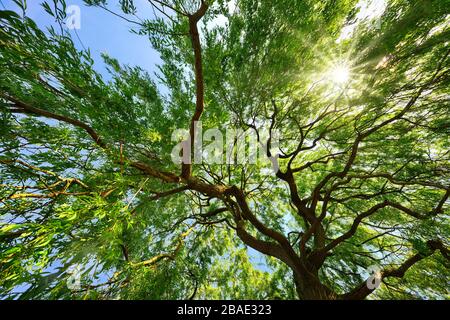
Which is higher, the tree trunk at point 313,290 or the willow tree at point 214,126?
the willow tree at point 214,126

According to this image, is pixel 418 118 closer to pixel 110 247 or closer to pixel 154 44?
pixel 154 44

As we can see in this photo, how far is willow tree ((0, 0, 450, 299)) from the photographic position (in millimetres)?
1134

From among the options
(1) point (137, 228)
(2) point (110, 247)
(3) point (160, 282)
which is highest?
(1) point (137, 228)

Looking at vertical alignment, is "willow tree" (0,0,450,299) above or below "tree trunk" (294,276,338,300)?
above

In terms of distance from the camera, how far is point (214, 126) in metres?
2.47

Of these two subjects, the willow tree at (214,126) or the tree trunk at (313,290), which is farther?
the tree trunk at (313,290)

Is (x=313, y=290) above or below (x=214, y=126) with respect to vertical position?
below

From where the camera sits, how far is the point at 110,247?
1057 millimetres

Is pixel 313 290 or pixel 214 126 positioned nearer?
pixel 313 290

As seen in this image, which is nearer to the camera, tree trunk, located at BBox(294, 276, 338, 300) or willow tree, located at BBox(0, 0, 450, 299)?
willow tree, located at BBox(0, 0, 450, 299)

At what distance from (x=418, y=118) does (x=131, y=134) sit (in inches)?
148

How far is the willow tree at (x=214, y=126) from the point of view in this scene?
1.13 metres

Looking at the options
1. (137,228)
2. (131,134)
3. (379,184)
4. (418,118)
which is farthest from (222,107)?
(379,184)
